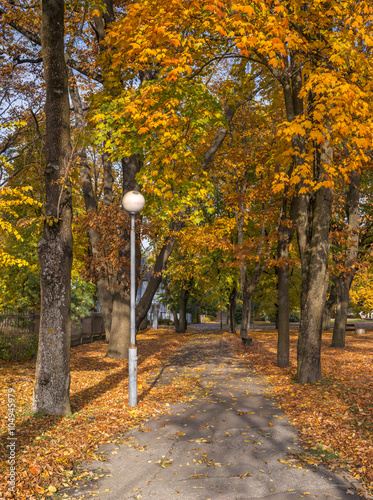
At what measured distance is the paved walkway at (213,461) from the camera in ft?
14.1

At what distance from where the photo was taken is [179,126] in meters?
11.1

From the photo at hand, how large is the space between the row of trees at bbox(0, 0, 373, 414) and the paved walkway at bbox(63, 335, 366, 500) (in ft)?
6.22

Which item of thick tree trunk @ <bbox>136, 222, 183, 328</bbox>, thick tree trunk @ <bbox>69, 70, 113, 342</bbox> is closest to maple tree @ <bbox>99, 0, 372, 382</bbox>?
thick tree trunk @ <bbox>136, 222, 183, 328</bbox>

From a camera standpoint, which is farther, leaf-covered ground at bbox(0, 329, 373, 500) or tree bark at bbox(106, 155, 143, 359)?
tree bark at bbox(106, 155, 143, 359)

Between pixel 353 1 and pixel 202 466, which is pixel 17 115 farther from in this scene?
pixel 202 466

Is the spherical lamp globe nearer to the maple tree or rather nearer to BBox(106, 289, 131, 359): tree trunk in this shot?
the maple tree

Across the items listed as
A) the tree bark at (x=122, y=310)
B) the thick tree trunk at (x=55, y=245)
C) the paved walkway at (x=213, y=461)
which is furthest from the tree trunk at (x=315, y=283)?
the tree bark at (x=122, y=310)

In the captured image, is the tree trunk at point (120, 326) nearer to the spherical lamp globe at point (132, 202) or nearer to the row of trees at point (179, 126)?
the row of trees at point (179, 126)

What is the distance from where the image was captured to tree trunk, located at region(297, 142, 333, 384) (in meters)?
9.39

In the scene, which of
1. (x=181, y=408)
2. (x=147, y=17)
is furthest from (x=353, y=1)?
(x=181, y=408)

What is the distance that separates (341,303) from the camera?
63.9ft

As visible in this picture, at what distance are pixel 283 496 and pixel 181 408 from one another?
385cm

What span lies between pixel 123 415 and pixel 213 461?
8.23 ft

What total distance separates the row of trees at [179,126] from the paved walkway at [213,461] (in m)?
1.90
